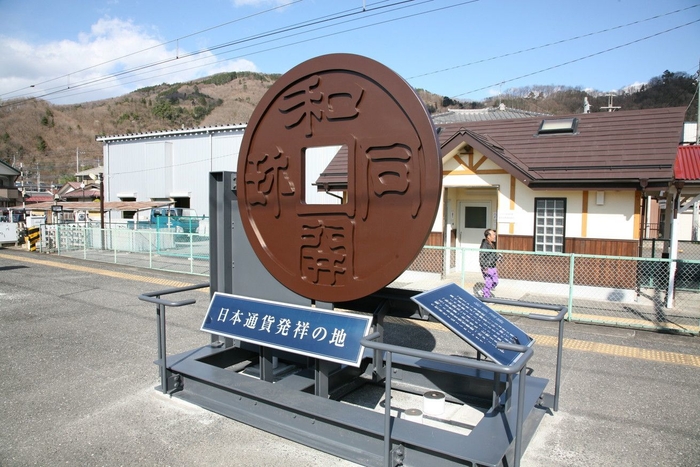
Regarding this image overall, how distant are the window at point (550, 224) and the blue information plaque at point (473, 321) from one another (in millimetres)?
8840

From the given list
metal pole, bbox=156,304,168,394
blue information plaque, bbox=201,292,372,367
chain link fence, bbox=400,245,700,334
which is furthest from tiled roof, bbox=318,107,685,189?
metal pole, bbox=156,304,168,394

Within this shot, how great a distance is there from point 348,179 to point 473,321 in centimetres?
161

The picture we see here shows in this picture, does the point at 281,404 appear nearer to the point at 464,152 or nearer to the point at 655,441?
the point at 655,441

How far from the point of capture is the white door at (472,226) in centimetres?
1445

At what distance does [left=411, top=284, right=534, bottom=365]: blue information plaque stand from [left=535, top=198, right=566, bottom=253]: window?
348 inches

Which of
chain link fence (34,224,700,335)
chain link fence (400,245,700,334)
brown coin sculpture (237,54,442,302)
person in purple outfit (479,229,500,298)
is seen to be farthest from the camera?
person in purple outfit (479,229,500,298)

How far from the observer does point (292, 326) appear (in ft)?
14.8

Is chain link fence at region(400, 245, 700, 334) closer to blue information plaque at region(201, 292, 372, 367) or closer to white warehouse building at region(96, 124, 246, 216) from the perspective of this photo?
blue information plaque at region(201, 292, 372, 367)

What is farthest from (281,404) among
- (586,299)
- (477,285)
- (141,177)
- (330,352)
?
(141,177)

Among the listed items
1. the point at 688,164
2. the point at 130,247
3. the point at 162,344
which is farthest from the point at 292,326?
the point at 130,247

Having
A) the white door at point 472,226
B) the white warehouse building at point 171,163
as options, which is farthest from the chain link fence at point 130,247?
the white warehouse building at point 171,163

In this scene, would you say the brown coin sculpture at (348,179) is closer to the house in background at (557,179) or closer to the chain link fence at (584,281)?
the chain link fence at (584,281)

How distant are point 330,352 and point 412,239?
1172 millimetres

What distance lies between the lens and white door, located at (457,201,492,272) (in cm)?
1445
